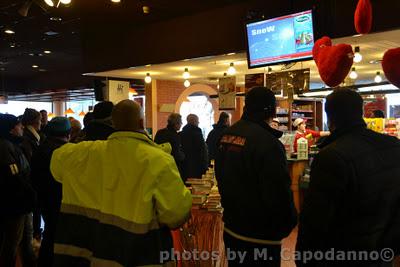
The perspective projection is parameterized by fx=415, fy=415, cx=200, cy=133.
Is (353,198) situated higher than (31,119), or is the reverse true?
(31,119)

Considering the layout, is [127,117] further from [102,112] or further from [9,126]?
[9,126]

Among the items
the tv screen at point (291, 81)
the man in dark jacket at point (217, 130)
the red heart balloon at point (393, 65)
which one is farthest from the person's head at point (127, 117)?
the man in dark jacket at point (217, 130)

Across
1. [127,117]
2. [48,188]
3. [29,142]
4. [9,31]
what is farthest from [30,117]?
[9,31]

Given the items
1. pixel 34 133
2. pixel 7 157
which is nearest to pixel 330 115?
pixel 7 157

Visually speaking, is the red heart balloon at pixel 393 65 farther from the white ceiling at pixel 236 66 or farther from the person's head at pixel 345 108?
the white ceiling at pixel 236 66

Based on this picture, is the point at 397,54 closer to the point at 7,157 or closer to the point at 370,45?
the point at 7,157

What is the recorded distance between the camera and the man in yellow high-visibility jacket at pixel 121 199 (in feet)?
7.07

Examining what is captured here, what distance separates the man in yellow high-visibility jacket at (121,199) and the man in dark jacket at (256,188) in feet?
1.39

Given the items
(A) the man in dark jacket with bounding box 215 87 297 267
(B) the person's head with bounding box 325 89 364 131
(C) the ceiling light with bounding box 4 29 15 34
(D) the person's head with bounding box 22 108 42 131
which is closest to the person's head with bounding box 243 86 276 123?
(A) the man in dark jacket with bounding box 215 87 297 267

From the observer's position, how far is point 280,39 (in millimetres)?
5473

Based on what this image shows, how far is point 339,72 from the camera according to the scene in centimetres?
309

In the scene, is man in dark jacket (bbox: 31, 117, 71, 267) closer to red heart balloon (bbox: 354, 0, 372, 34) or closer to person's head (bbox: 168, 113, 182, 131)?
red heart balloon (bbox: 354, 0, 372, 34)

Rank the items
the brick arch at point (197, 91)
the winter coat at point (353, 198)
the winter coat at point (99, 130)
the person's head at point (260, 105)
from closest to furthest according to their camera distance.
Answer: the winter coat at point (353, 198)
the person's head at point (260, 105)
the winter coat at point (99, 130)
the brick arch at point (197, 91)

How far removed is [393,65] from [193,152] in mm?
4443
